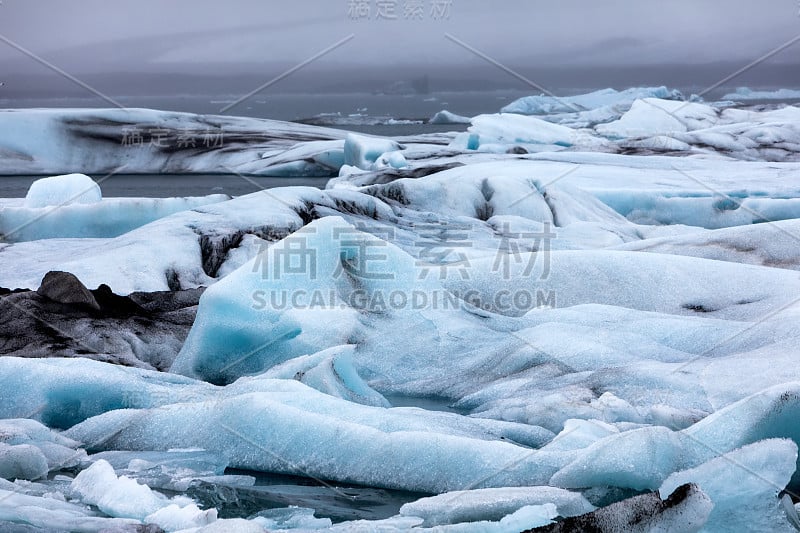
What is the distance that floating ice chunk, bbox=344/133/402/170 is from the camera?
53.0ft

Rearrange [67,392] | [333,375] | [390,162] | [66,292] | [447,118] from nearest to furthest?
[67,392] → [333,375] → [66,292] → [390,162] → [447,118]

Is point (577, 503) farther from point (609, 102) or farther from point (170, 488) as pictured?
point (609, 102)

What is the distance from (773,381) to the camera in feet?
13.7

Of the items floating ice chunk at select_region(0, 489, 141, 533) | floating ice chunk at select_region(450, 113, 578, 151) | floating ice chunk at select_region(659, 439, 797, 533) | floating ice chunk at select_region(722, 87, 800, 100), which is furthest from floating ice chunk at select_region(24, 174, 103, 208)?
floating ice chunk at select_region(722, 87, 800, 100)

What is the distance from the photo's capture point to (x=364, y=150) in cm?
1619

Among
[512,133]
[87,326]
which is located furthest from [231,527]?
[512,133]

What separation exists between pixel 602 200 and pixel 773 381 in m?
7.28

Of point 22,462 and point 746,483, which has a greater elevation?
point 746,483

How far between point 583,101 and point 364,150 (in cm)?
1885

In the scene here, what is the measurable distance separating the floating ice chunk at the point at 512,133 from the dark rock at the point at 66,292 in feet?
45.3

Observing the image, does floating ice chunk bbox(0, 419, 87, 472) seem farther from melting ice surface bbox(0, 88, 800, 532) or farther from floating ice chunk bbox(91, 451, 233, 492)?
floating ice chunk bbox(91, 451, 233, 492)

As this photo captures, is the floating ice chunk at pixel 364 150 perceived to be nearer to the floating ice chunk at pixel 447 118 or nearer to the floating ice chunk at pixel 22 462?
the floating ice chunk at pixel 22 462

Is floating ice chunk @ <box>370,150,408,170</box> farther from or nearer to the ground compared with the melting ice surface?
farther from the ground

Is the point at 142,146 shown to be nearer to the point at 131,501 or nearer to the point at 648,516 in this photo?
the point at 131,501
